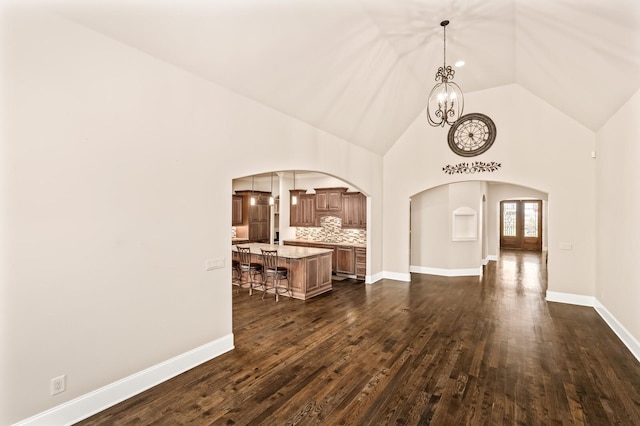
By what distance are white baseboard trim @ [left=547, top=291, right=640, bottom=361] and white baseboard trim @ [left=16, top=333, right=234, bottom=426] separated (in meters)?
5.11

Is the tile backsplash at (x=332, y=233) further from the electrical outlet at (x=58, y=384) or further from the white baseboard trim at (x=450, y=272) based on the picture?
the electrical outlet at (x=58, y=384)

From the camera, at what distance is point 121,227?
2.71 meters

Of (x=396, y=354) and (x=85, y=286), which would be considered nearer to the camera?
(x=85, y=286)

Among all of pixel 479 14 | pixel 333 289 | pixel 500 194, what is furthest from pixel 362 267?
pixel 500 194

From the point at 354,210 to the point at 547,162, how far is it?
4403 mm

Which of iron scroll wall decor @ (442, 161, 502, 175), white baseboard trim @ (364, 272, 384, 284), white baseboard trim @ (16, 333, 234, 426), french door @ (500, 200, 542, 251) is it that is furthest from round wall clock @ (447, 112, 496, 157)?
french door @ (500, 200, 542, 251)

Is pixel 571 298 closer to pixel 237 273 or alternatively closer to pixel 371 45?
pixel 371 45

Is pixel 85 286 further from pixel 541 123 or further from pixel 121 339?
pixel 541 123

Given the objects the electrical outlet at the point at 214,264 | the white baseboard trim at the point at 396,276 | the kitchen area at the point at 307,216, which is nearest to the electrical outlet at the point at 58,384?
the electrical outlet at the point at 214,264

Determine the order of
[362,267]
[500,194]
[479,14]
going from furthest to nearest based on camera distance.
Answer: [500,194] < [362,267] < [479,14]

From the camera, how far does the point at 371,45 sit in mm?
4148

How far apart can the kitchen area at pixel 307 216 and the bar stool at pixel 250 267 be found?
694 millimetres

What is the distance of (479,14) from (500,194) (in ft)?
33.1

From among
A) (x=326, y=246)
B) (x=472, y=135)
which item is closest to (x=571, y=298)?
(x=472, y=135)
